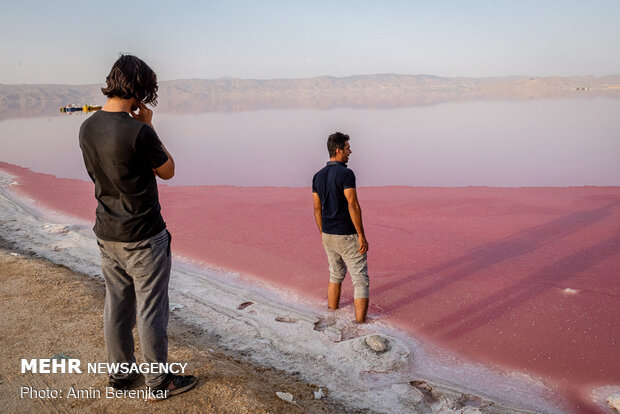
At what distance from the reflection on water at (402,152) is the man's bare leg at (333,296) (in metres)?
7.21

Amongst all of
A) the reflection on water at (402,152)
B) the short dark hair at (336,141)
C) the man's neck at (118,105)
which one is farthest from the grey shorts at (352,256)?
the reflection on water at (402,152)

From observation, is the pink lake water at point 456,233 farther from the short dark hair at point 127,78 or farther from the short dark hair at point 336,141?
the short dark hair at point 127,78

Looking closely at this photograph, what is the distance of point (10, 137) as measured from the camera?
24688 mm

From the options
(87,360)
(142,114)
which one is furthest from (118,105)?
(87,360)

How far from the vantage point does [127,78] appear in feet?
8.16

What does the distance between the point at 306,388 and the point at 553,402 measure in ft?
5.83

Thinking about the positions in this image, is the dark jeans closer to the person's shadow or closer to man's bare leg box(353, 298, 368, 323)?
man's bare leg box(353, 298, 368, 323)

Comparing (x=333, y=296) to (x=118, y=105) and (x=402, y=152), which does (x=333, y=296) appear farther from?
(x=402, y=152)

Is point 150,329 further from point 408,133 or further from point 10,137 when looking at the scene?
point 10,137

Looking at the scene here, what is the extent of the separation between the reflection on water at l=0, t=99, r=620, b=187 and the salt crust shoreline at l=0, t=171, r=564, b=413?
6.79m

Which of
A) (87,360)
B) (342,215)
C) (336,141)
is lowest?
(87,360)

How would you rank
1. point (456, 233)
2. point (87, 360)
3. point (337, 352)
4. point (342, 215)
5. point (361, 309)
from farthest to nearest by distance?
1. point (456, 233)
2. point (361, 309)
3. point (342, 215)
4. point (337, 352)
5. point (87, 360)

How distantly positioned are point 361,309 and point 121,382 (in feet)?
7.18

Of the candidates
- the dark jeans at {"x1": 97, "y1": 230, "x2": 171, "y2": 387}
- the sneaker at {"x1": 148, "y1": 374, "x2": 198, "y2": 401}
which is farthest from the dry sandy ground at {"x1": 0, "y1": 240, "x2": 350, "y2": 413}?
the dark jeans at {"x1": 97, "y1": 230, "x2": 171, "y2": 387}
